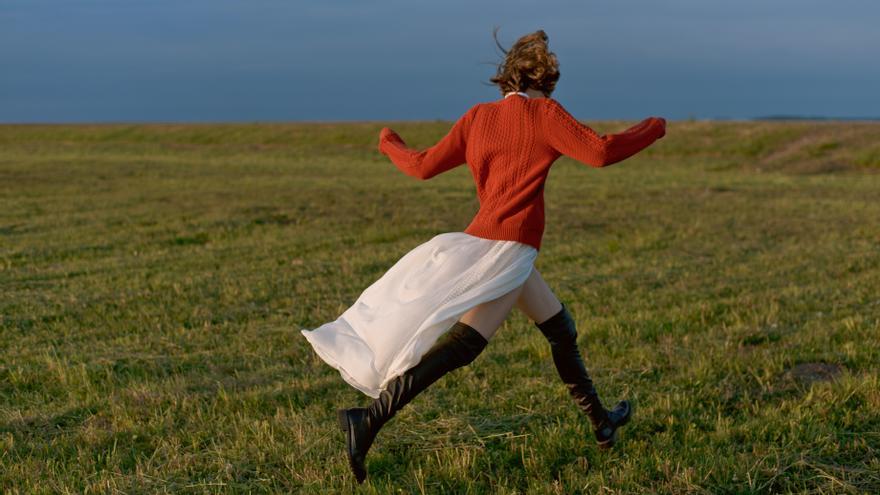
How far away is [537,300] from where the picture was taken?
449cm

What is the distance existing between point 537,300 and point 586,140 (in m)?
0.91

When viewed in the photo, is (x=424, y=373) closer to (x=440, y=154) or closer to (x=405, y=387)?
(x=405, y=387)

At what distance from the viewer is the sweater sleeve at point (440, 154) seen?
14.4 ft

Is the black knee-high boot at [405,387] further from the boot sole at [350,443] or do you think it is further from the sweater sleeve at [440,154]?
the sweater sleeve at [440,154]

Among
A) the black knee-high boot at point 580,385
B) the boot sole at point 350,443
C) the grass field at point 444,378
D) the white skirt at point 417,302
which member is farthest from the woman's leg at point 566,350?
the boot sole at point 350,443

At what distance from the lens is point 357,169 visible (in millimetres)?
37250

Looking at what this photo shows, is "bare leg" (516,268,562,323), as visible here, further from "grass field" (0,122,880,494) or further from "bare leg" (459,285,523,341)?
"grass field" (0,122,880,494)

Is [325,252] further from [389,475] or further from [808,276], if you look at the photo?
[389,475]

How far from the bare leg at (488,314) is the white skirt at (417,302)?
12 cm

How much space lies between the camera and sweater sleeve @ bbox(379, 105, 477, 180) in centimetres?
438

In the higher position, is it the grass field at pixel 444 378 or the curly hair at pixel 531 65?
the curly hair at pixel 531 65

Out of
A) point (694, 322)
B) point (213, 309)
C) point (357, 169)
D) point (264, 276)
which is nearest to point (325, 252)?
point (264, 276)

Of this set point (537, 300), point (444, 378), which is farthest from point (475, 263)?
point (444, 378)

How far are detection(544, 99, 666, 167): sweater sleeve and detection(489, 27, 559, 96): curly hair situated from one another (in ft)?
0.47
